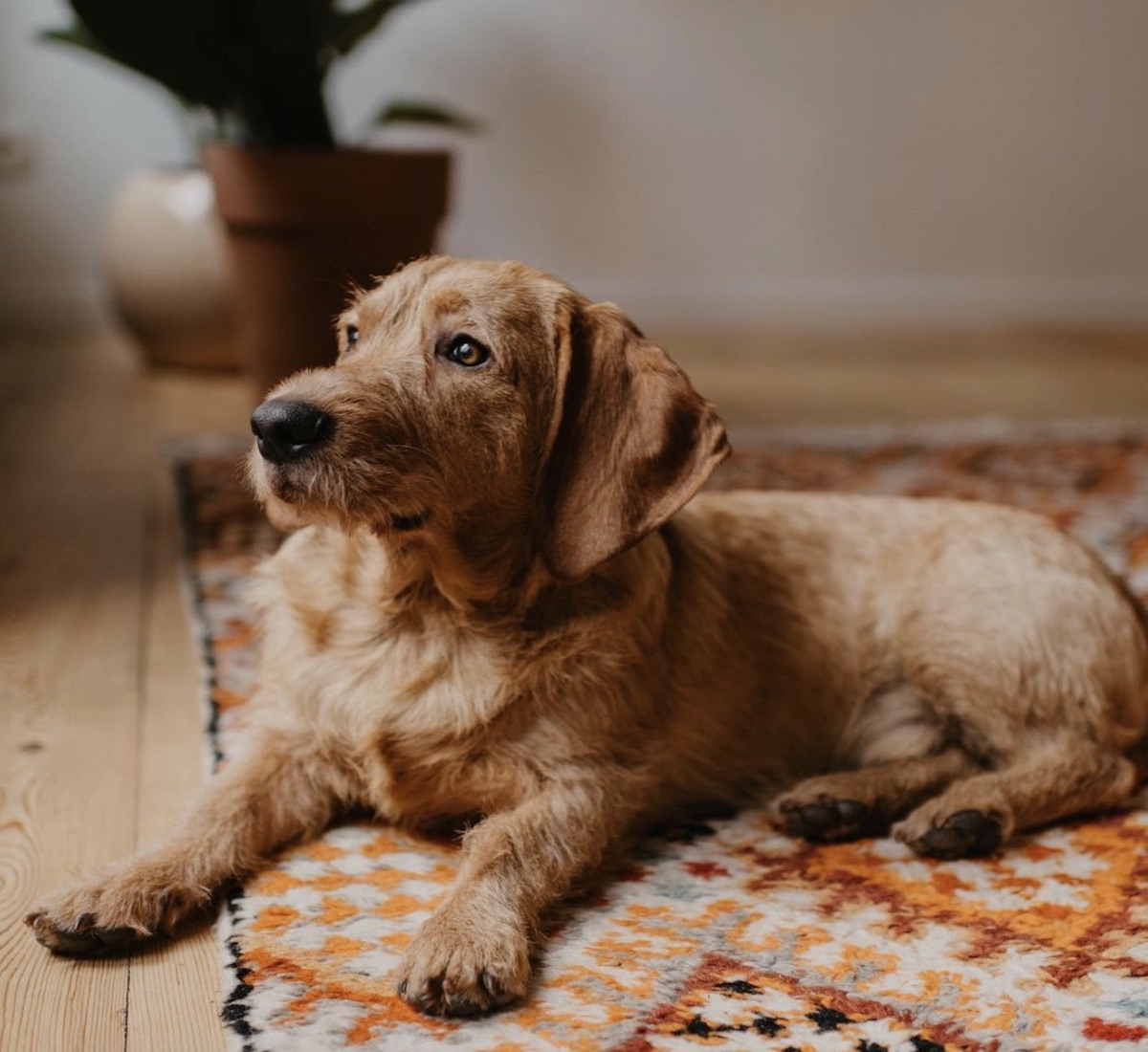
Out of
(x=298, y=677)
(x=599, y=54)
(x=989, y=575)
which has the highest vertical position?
(x=599, y=54)

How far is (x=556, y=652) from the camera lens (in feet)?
6.51

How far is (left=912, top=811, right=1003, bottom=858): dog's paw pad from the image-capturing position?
2.04 meters

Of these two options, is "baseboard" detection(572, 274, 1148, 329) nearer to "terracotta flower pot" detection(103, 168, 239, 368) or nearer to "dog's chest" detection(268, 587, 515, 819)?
"terracotta flower pot" detection(103, 168, 239, 368)

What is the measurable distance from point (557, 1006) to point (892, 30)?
6087 mm

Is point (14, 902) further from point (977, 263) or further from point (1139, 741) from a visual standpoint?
point (977, 263)

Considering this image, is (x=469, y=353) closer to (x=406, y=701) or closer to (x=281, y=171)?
(x=406, y=701)

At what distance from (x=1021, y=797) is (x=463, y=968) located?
96cm

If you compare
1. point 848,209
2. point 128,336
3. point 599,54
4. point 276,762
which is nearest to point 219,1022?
point 276,762

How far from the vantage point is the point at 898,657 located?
2332 mm

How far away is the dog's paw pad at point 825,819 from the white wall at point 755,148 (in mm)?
4736

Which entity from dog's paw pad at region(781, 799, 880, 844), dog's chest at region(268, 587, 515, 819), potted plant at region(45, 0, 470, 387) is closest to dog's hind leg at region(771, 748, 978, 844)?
dog's paw pad at region(781, 799, 880, 844)

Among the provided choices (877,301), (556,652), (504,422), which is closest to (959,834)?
(556,652)

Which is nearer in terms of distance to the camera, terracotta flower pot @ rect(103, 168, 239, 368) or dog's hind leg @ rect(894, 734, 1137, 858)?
dog's hind leg @ rect(894, 734, 1137, 858)

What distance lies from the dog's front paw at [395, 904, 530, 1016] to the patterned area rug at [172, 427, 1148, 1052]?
0.08 feet
